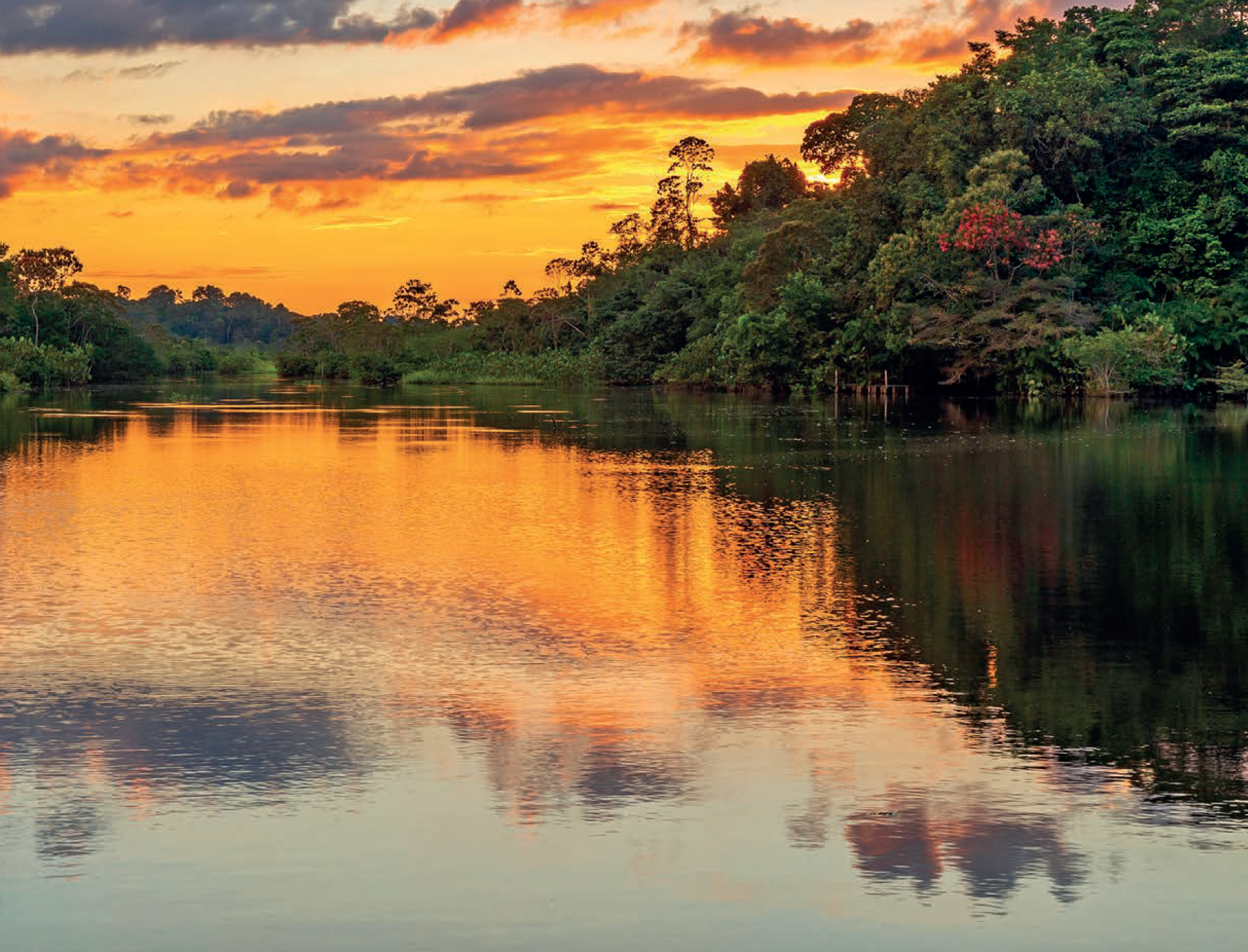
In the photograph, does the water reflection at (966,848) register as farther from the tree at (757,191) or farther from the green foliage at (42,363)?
the tree at (757,191)

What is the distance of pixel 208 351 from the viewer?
161m

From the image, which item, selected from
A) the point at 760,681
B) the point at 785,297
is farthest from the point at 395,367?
the point at 760,681

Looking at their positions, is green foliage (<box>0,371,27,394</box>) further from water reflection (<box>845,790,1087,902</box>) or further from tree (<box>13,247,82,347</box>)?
water reflection (<box>845,790,1087,902</box>)

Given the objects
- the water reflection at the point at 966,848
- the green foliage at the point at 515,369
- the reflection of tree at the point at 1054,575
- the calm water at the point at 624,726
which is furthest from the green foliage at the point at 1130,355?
the water reflection at the point at 966,848

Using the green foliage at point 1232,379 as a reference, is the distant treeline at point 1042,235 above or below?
above

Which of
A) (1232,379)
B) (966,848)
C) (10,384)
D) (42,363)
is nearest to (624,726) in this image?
(966,848)

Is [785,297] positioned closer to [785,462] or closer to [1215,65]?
[1215,65]

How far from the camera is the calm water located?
771 cm

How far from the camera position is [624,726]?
1114 centimetres

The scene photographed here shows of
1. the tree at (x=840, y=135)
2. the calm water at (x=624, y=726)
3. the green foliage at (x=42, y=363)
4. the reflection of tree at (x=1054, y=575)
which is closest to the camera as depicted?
the calm water at (x=624, y=726)

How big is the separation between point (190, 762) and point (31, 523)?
15088 mm

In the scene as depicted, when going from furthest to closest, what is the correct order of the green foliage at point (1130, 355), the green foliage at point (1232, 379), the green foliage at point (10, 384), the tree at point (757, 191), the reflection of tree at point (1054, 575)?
the tree at point (757, 191), the green foliage at point (10, 384), the green foliage at point (1232, 379), the green foliage at point (1130, 355), the reflection of tree at point (1054, 575)

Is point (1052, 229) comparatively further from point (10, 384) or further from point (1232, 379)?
point (10, 384)

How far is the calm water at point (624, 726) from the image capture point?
771 centimetres
